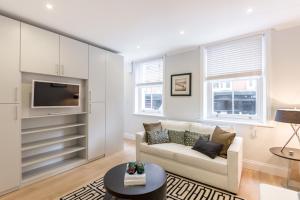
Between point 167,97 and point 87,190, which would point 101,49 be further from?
point 87,190

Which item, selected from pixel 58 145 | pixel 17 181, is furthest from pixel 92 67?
pixel 17 181

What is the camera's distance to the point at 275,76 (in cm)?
282

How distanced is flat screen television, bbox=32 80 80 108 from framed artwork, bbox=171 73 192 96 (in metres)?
2.19

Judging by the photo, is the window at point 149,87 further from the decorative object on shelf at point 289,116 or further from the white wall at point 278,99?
the decorative object on shelf at point 289,116

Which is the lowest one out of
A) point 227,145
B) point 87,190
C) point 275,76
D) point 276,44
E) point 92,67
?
point 87,190

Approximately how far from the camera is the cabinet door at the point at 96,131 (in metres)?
3.40

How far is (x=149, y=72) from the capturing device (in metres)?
4.79

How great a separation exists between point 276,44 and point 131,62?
11.6 feet

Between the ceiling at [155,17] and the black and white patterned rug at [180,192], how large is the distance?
2493mm

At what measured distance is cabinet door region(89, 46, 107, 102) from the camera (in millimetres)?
3385

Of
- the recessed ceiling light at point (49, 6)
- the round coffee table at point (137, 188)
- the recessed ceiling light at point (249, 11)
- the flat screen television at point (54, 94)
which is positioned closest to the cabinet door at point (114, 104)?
the flat screen television at point (54, 94)

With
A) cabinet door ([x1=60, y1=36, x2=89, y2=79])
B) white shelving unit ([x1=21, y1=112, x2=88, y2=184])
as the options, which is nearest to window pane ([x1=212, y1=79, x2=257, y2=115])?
cabinet door ([x1=60, y1=36, x2=89, y2=79])

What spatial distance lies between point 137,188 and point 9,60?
2.41 meters

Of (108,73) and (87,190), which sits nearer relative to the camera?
(87,190)
